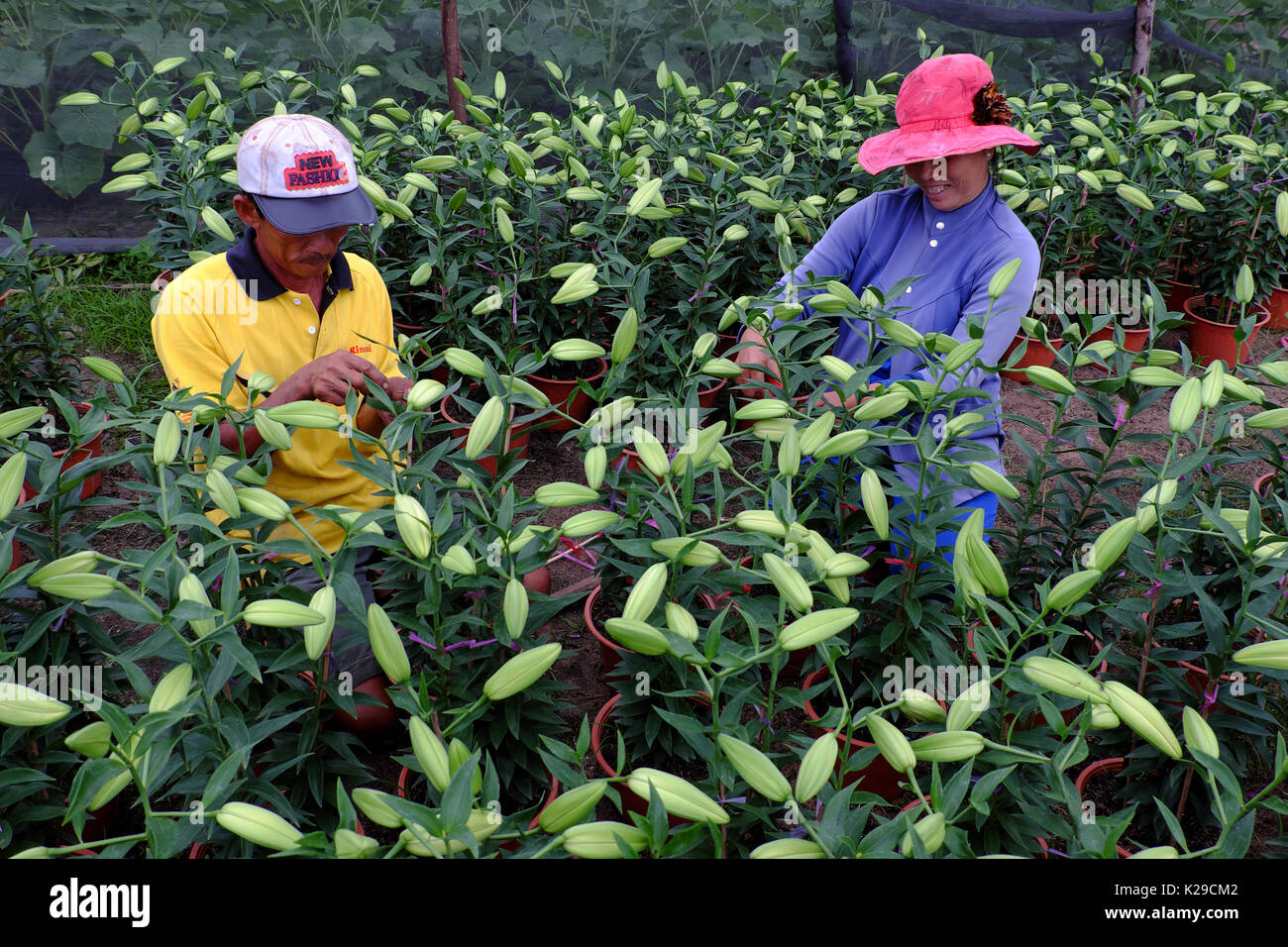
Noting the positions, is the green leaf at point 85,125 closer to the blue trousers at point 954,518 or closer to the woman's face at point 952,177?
the woman's face at point 952,177

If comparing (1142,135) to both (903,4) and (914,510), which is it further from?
(914,510)

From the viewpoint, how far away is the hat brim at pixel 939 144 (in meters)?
2.33

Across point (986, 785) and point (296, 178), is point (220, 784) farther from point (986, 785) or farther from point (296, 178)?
point (296, 178)

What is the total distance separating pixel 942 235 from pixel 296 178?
164 cm

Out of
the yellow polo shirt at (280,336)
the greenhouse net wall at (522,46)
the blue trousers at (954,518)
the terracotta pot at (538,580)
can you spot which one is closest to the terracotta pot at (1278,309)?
the greenhouse net wall at (522,46)

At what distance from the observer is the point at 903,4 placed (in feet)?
17.9

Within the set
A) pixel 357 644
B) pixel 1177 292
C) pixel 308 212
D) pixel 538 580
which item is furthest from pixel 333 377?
pixel 1177 292

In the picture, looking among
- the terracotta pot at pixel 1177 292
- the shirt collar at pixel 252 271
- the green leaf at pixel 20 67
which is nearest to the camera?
the shirt collar at pixel 252 271

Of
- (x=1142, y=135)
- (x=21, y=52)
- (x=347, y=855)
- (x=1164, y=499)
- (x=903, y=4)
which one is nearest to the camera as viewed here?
(x=347, y=855)

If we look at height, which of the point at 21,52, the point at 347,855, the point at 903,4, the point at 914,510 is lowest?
the point at 347,855

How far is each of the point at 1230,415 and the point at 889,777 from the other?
3.34 ft

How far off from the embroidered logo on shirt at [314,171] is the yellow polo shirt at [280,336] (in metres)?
0.25

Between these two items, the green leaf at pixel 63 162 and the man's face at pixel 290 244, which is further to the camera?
the green leaf at pixel 63 162
